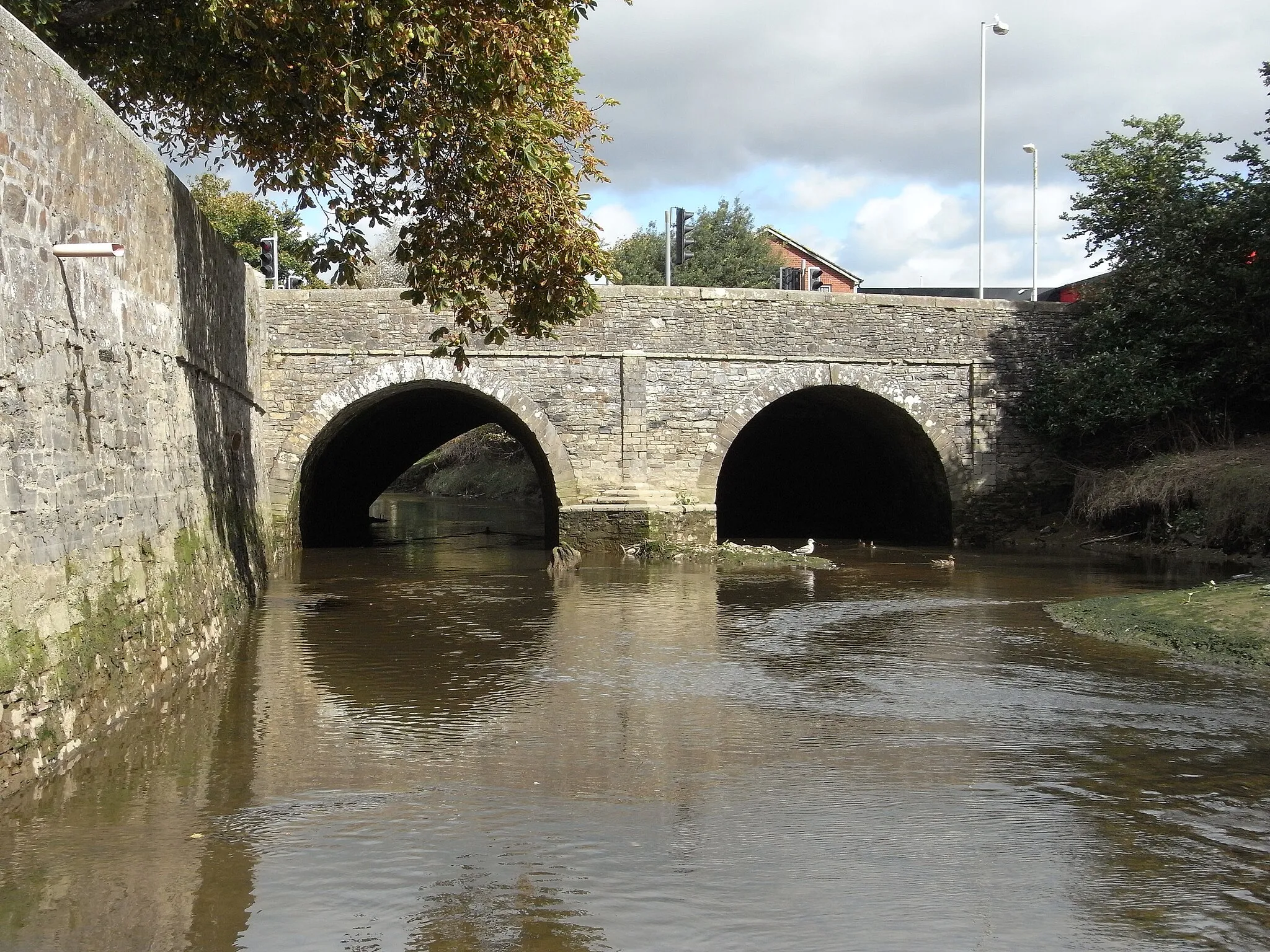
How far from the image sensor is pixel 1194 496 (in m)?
20.1

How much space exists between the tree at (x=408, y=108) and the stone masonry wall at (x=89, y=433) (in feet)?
4.19

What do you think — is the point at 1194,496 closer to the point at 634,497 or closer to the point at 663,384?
the point at 663,384

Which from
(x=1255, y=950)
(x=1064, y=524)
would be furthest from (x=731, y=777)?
(x=1064, y=524)

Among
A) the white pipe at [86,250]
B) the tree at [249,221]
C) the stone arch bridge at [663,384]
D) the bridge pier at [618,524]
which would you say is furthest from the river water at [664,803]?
the tree at [249,221]

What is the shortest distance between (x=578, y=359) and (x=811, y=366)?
13.4 ft

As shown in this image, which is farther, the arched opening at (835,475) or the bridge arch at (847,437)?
the arched opening at (835,475)

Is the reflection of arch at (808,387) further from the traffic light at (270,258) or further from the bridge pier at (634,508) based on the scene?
the traffic light at (270,258)

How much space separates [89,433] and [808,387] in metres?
15.4

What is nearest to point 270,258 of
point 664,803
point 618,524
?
point 618,524

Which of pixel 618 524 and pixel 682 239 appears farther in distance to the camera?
pixel 682 239

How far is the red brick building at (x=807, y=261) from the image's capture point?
180 ft

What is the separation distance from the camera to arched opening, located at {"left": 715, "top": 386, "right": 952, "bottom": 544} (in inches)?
930

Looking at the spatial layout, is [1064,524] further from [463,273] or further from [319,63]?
[319,63]

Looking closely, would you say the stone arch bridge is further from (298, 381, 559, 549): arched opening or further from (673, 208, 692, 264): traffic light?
(673, 208, 692, 264): traffic light
